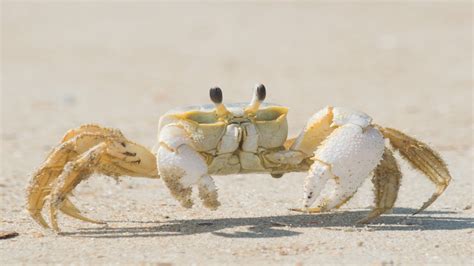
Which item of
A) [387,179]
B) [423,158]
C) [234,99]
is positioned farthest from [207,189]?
[234,99]

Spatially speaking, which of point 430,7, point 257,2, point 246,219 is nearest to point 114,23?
point 257,2

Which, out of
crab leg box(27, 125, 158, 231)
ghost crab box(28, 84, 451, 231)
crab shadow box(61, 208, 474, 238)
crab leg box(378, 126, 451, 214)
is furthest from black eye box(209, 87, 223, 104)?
crab leg box(378, 126, 451, 214)

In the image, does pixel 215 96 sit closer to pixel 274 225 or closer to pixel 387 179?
pixel 274 225

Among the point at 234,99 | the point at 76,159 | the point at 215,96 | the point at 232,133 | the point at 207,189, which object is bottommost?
Answer: the point at 234,99

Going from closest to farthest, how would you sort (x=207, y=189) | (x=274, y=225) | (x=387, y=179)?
(x=207, y=189)
(x=274, y=225)
(x=387, y=179)

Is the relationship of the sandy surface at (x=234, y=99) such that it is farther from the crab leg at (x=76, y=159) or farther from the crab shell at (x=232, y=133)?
the crab shell at (x=232, y=133)

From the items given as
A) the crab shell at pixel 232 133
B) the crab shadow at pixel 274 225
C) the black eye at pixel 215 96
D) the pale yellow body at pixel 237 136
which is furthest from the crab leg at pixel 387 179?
the black eye at pixel 215 96
